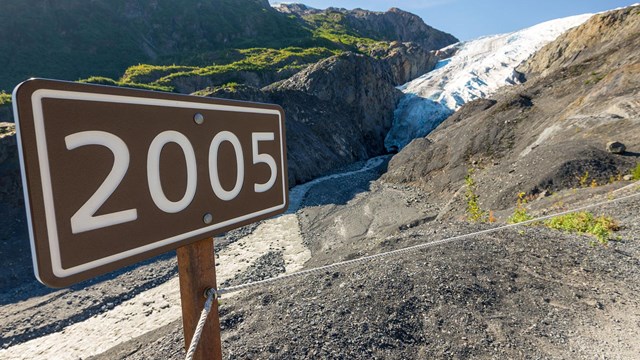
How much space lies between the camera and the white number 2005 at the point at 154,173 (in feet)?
3.46

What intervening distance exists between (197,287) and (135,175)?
1.94ft

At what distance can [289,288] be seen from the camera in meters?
5.43

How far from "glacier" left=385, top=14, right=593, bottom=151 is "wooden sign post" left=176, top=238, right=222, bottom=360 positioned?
35128mm

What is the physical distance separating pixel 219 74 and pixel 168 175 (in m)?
38.2

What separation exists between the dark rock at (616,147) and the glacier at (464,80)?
2334 centimetres

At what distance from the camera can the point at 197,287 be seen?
148cm

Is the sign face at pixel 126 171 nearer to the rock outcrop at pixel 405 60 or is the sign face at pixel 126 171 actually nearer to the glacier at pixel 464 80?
the glacier at pixel 464 80

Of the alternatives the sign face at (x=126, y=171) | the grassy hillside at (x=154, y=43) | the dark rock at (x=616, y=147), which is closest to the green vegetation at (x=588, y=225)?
the sign face at (x=126, y=171)

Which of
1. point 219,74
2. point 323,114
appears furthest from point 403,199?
point 219,74

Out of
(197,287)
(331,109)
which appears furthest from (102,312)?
(331,109)

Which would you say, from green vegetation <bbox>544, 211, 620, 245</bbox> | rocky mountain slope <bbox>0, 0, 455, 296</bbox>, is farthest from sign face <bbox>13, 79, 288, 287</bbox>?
rocky mountain slope <bbox>0, 0, 455, 296</bbox>

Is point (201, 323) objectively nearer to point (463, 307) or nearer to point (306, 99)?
point (463, 307)

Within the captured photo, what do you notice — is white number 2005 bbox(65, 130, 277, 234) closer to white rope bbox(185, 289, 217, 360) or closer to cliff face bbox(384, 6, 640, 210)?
white rope bbox(185, 289, 217, 360)

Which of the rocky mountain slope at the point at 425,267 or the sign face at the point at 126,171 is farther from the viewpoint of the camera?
the rocky mountain slope at the point at 425,267
